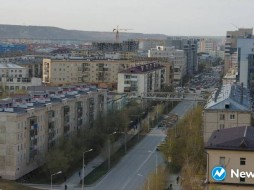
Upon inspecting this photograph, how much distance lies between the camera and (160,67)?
35406mm

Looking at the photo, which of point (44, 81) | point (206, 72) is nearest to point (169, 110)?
point (44, 81)

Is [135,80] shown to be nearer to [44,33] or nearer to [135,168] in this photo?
[135,168]

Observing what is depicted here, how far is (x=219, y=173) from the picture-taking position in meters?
6.68

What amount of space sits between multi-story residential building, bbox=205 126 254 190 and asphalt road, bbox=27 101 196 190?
694 cm

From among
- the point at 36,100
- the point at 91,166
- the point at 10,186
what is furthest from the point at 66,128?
the point at 10,186

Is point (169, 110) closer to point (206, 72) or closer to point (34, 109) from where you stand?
point (34, 109)

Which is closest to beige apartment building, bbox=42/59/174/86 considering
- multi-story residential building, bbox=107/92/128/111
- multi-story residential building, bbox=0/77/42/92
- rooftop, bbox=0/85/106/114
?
multi-story residential building, bbox=0/77/42/92

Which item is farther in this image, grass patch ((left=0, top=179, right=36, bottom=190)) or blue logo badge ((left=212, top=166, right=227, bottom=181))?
grass patch ((left=0, top=179, right=36, bottom=190))

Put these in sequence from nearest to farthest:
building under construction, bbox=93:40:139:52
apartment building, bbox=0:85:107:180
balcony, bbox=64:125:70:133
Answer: apartment building, bbox=0:85:107:180, balcony, bbox=64:125:70:133, building under construction, bbox=93:40:139:52

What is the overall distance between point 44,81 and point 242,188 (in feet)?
98.5

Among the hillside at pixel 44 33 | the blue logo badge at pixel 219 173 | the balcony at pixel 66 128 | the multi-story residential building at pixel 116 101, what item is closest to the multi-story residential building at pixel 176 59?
the multi-story residential building at pixel 116 101

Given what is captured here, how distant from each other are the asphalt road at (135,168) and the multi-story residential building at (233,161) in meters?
6.94

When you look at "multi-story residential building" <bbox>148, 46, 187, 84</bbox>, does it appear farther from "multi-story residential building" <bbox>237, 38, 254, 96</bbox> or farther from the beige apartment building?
"multi-story residential building" <bbox>237, 38, 254, 96</bbox>

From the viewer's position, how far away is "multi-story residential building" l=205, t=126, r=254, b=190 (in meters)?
6.61
